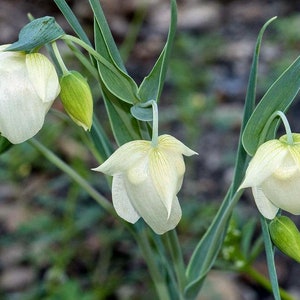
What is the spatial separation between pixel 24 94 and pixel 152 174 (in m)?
0.20

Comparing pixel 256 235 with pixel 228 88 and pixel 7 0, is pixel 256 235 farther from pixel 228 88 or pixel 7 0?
pixel 7 0

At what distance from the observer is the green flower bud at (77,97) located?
0.97 m

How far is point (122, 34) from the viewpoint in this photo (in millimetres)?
3494

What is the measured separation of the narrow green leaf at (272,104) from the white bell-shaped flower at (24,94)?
288 mm

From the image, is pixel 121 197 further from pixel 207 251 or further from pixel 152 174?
pixel 207 251

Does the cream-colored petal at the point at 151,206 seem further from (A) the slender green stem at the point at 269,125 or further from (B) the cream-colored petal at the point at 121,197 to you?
(A) the slender green stem at the point at 269,125

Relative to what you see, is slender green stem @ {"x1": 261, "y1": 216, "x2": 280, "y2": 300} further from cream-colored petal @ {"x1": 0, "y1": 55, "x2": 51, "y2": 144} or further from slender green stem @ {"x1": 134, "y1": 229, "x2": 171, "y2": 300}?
cream-colored petal @ {"x1": 0, "y1": 55, "x2": 51, "y2": 144}

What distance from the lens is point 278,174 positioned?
946 millimetres

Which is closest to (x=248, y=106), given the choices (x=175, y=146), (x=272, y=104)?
(x=272, y=104)

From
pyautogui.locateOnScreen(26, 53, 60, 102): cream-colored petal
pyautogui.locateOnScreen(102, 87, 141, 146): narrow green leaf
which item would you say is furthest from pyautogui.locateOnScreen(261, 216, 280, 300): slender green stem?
pyautogui.locateOnScreen(26, 53, 60, 102): cream-colored petal

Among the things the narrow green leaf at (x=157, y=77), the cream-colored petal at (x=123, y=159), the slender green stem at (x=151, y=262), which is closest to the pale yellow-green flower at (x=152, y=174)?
the cream-colored petal at (x=123, y=159)

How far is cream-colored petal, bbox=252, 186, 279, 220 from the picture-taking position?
3.23 feet

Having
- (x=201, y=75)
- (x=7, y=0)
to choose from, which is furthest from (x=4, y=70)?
(x=7, y=0)

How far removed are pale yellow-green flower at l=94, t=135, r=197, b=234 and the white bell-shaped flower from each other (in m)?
0.11
